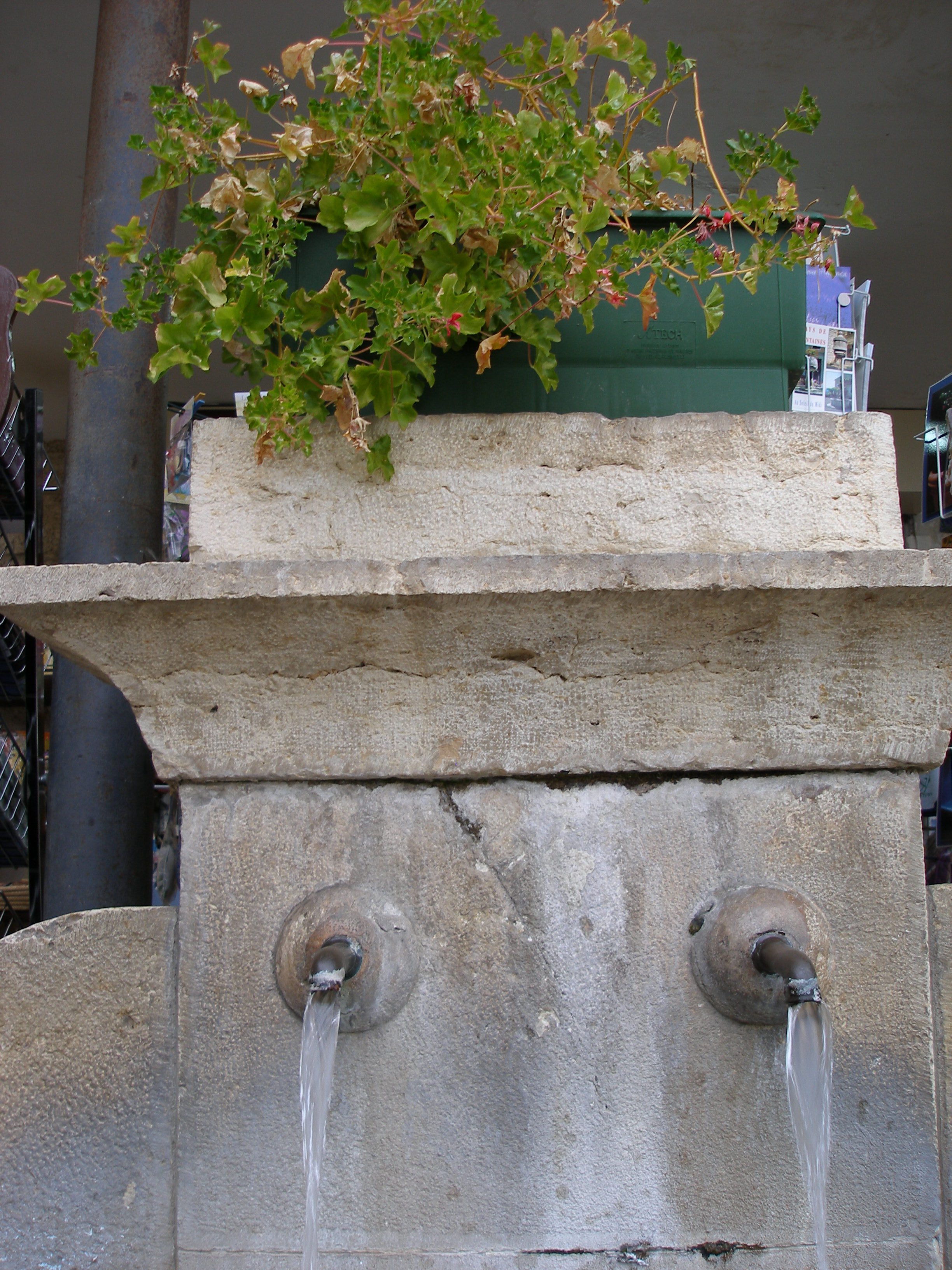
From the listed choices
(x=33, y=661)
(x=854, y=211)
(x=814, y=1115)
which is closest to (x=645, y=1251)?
(x=814, y=1115)

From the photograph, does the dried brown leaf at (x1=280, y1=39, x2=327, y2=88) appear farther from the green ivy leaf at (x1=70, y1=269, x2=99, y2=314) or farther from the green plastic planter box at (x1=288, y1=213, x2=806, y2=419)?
the green ivy leaf at (x1=70, y1=269, x2=99, y2=314)

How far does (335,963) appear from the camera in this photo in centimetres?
125

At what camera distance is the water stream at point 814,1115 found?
1.32 metres

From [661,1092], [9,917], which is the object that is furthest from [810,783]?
[9,917]

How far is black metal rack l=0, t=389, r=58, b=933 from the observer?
214 centimetres

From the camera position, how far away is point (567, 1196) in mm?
1353

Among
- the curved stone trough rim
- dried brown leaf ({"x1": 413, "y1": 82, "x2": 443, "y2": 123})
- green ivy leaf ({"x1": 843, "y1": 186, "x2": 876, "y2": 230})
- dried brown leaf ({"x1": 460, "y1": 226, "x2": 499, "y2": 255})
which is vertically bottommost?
the curved stone trough rim

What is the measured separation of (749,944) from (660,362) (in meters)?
0.91

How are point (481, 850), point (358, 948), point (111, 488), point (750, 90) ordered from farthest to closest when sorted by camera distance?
1. point (750, 90)
2. point (111, 488)
3. point (481, 850)
4. point (358, 948)

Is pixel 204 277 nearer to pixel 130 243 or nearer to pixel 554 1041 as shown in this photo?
pixel 130 243

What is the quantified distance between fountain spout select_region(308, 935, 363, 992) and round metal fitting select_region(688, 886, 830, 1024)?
1.67 feet

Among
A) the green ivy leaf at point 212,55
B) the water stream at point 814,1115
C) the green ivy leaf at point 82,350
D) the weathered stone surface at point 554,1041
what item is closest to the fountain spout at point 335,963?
the weathered stone surface at point 554,1041

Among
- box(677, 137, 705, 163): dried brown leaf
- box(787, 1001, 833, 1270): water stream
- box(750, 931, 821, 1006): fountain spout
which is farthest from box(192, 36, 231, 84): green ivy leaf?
box(787, 1001, 833, 1270): water stream

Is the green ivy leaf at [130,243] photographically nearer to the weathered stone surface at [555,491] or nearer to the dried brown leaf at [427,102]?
the weathered stone surface at [555,491]
